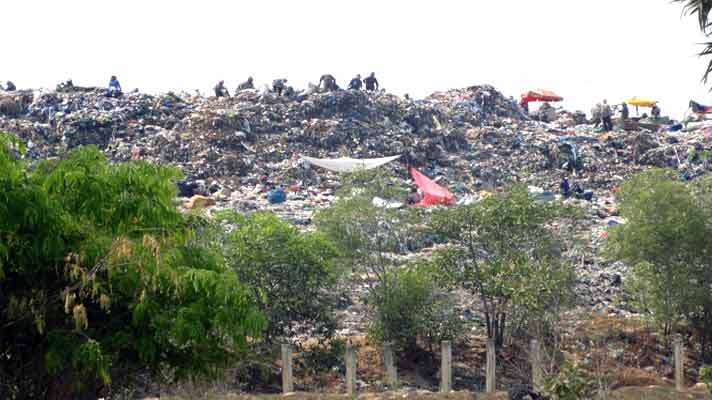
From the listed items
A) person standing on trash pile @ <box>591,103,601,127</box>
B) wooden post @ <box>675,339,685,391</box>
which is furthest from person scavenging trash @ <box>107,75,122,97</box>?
wooden post @ <box>675,339,685,391</box>

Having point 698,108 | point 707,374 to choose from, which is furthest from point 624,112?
point 707,374

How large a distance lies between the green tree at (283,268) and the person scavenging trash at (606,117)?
58.7 ft

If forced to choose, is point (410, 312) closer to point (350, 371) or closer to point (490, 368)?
point (490, 368)

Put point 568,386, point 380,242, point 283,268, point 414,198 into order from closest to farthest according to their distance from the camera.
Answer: point 568,386
point 283,268
point 380,242
point 414,198

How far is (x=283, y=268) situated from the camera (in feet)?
36.4

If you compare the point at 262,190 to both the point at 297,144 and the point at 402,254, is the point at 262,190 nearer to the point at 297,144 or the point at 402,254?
the point at 297,144

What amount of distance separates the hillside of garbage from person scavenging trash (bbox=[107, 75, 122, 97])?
1.14ft

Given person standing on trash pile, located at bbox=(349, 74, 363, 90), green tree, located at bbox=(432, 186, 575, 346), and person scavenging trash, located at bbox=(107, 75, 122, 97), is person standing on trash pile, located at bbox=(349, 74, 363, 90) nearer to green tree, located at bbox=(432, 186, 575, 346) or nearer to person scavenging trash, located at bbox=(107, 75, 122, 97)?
person scavenging trash, located at bbox=(107, 75, 122, 97)

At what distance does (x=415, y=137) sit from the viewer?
2508 centimetres

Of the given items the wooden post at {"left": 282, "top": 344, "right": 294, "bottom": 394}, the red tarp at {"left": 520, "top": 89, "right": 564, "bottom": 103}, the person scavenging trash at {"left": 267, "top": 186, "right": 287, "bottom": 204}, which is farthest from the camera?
the red tarp at {"left": 520, "top": 89, "right": 564, "bottom": 103}

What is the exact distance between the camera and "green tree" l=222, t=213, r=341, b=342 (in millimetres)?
11047

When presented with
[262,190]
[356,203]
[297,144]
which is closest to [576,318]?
[356,203]

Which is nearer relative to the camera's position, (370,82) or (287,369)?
(287,369)

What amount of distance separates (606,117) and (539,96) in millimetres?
4914
